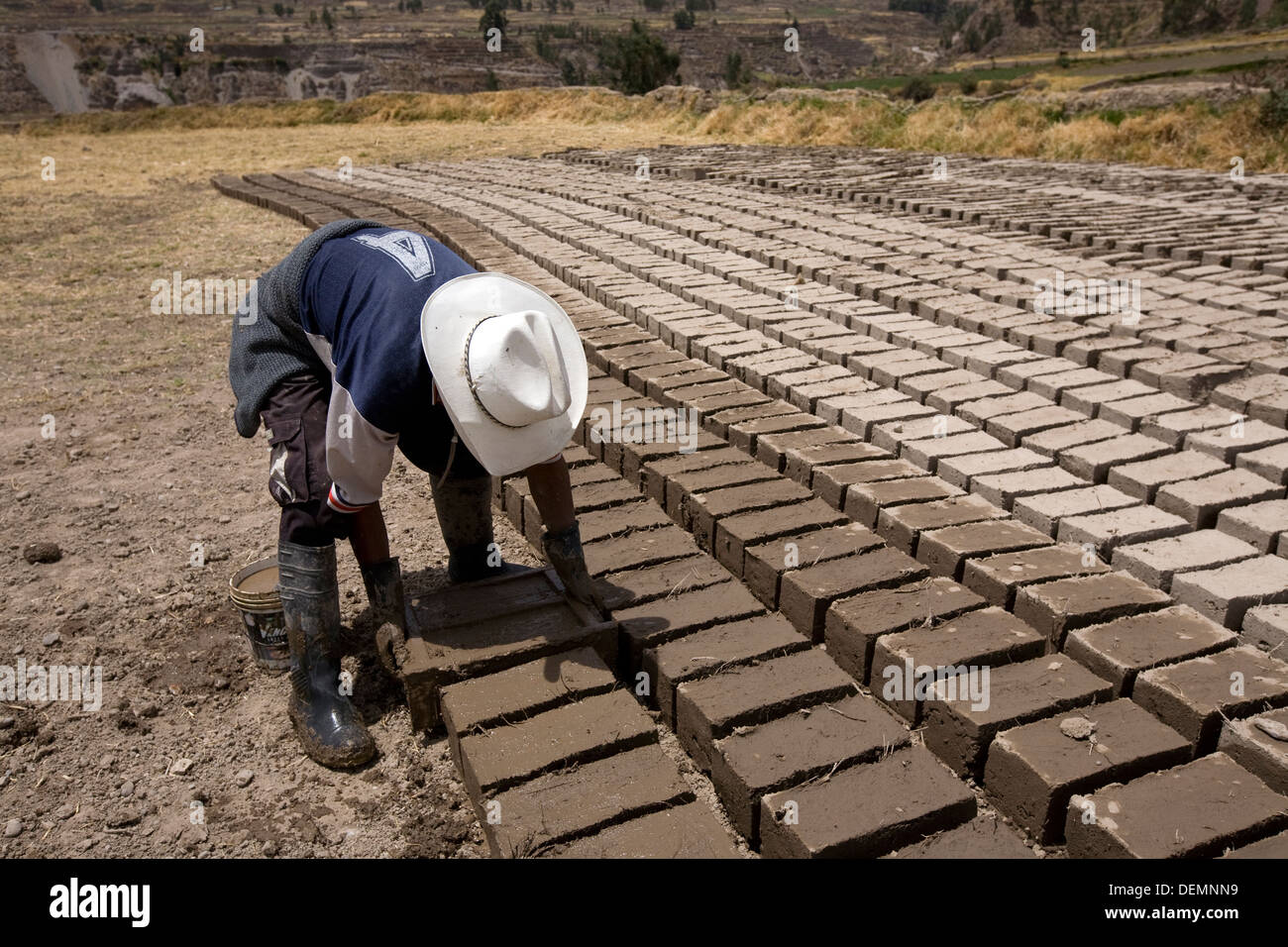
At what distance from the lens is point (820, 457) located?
12.0 feet

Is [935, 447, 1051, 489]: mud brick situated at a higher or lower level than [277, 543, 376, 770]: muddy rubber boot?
higher

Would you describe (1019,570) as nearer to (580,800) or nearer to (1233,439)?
(1233,439)

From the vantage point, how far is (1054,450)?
3666 mm

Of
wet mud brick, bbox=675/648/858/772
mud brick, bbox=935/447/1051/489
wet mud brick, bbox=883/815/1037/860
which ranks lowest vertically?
wet mud brick, bbox=883/815/1037/860

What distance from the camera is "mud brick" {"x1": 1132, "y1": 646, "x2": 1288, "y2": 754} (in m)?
2.35

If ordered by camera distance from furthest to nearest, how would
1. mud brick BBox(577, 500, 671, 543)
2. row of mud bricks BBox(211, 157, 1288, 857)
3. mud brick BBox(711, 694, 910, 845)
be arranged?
mud brick BBox(577, 500, 671, 543) < mud brick BBox(711, 694, 910, 845) < row of mud bricks BBox(211, 157, 1288, 857)

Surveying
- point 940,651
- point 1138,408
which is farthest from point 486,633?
point 1138,408

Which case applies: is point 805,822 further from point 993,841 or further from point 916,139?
point 916,139

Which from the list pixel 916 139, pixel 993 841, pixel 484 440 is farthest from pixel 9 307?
pixel 916 139

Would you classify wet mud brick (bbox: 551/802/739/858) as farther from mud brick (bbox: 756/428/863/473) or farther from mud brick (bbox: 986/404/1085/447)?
mud brick (bbox: 986/404/1085/447)

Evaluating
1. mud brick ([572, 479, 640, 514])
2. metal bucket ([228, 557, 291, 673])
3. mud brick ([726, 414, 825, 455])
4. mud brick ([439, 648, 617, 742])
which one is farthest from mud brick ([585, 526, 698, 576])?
metal bucket ([228, 557, 291, 673])

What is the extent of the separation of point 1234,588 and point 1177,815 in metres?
0.96

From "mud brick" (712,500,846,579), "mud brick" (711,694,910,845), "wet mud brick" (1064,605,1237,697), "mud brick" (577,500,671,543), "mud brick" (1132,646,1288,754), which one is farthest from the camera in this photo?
"mud brick" (577,500,671,543)

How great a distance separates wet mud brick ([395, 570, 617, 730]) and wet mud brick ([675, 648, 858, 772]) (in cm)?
32
